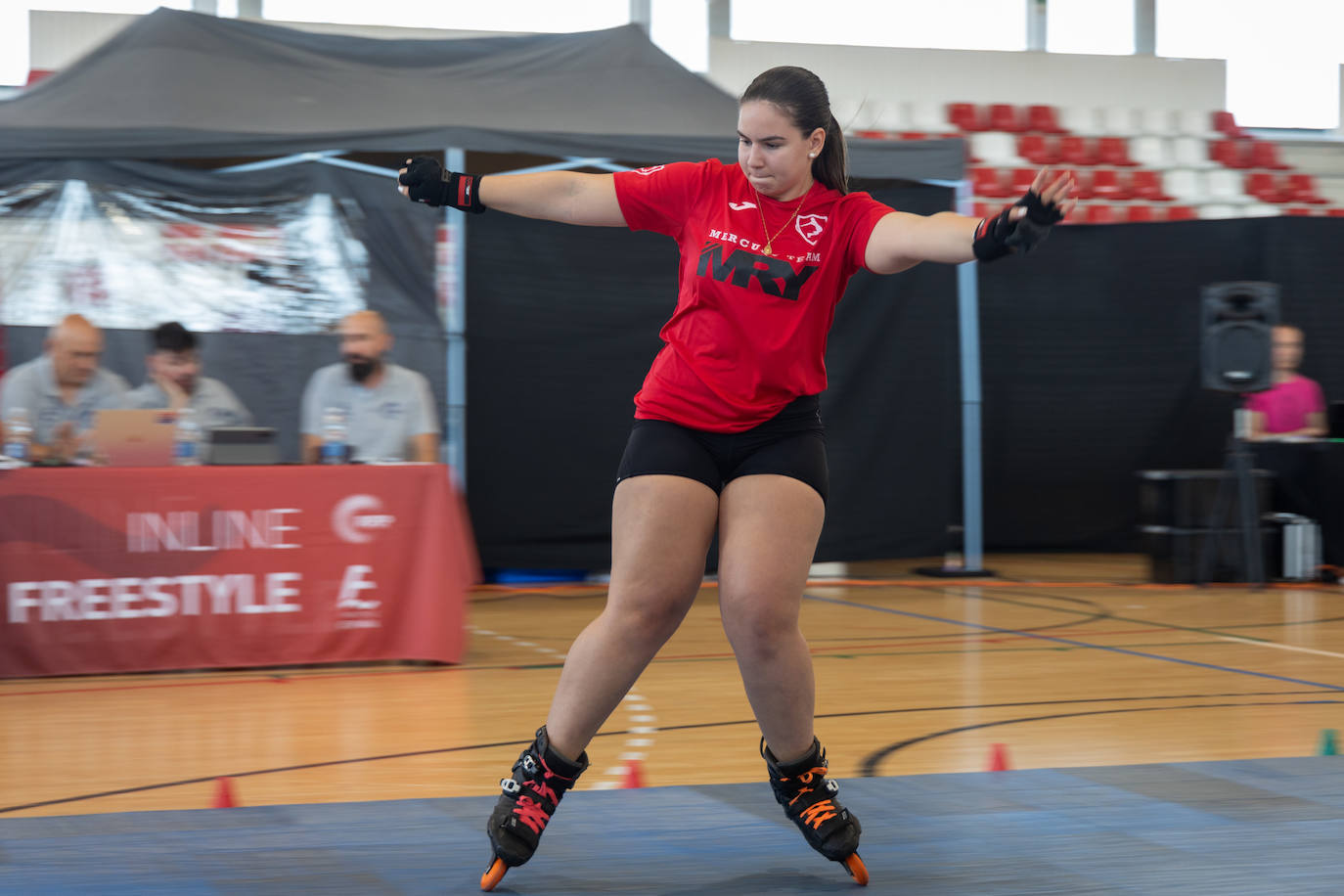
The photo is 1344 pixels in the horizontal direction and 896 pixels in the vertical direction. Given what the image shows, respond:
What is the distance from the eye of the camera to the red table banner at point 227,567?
16.5ft

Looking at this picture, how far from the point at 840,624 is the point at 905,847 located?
4.09 m

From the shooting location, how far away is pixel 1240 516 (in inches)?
335

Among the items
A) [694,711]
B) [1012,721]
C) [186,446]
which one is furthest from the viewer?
[186,446]

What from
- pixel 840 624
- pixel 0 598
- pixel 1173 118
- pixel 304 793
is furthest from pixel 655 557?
pixel 1173 118

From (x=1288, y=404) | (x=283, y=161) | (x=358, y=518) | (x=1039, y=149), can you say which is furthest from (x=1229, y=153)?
(x=358, y=518)

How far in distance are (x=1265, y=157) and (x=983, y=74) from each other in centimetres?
277

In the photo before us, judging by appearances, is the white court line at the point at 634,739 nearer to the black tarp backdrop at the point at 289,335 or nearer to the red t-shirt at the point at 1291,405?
the black tarp backdrop at the point at 289,335

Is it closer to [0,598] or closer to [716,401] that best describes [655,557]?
[716,401]

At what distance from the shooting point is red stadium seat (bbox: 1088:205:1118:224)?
1261cm

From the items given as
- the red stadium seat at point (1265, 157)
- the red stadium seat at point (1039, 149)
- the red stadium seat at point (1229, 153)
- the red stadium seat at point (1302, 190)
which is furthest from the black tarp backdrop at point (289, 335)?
the red stadium seat at point (1302, 190)

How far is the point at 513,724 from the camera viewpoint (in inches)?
171

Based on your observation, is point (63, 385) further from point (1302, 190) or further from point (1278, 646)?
point (1302, 190)

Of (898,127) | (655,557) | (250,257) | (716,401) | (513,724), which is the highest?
(898,127)

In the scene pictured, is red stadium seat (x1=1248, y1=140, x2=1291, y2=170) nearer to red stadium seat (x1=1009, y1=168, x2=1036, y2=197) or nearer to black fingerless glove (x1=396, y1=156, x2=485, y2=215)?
red stadium seat (x1=1009, y1=168, x2=1036, y2=197)
